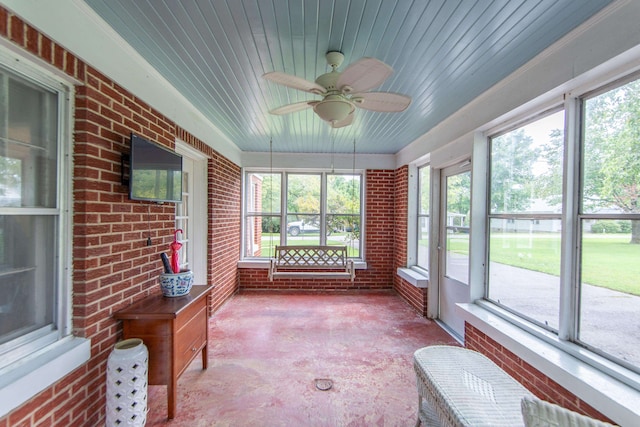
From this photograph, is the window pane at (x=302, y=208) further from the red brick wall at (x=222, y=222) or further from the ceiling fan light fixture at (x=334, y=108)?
the ceiling fan light fixture at (x=334, y=108)

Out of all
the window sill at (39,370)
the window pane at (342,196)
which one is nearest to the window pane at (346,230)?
the window pane at (342,196)

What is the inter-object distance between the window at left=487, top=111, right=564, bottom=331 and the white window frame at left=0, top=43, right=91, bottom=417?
299 centimetres

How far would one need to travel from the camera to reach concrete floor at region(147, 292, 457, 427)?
6.38ft

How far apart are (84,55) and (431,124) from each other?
126 inches

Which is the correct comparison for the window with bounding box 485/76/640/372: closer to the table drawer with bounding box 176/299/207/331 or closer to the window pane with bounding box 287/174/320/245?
the table drawer with bounding box 176/299/207/331

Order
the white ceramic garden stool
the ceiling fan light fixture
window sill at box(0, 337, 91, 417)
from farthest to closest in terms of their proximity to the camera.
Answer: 1. the ceiling fan light fixture
2. the white ceramic garden stool
3. window sill at box(0, 337, 91, 417)

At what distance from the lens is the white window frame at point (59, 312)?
121 centimetres

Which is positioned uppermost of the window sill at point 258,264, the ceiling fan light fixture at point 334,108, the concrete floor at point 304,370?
the ceiling fan light fixture at point 334,108

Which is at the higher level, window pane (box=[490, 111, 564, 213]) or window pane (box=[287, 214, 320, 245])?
window pane (box=[490, 111, 564, 213])

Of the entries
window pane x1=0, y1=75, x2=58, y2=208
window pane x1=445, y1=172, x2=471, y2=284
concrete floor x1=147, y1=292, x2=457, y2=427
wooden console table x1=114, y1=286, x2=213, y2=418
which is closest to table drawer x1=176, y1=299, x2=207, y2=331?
wooden console table x1=114, y1=286, x2=213, y2=418

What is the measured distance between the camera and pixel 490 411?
1372mm

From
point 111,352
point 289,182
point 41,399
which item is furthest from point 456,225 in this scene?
point 41,399

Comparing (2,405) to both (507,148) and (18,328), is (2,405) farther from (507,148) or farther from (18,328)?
(507,148)

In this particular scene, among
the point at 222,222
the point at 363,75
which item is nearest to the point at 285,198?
the point at 222,222
